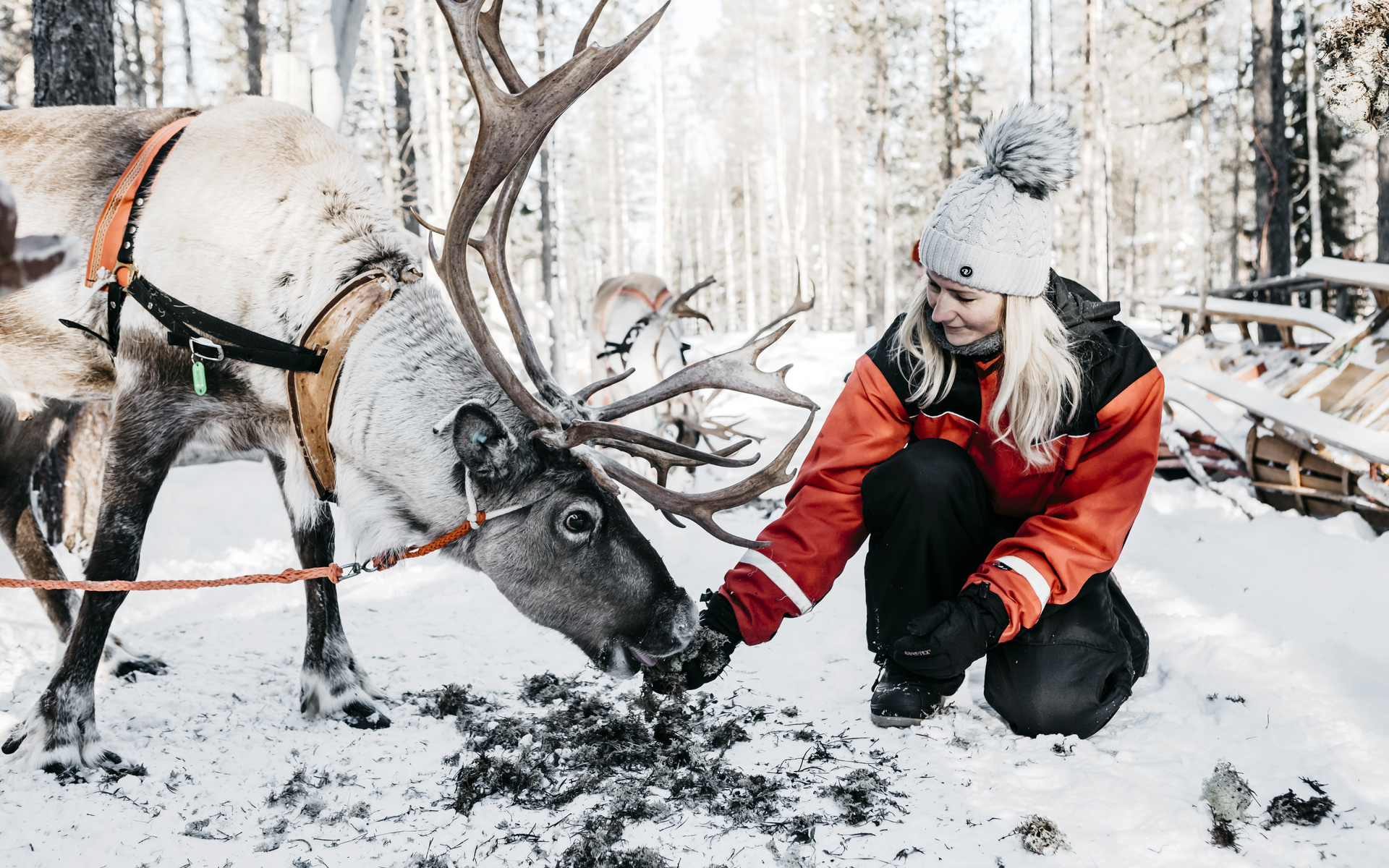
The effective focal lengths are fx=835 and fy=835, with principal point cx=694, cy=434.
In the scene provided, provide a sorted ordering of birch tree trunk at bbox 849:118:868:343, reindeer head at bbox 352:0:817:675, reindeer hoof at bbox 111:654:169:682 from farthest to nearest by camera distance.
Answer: birch tree trunk at bbox 849:118:868:343
reindeer hoof at bbox 111:654:169:682
reindeer head at bbox 352:0:817:675

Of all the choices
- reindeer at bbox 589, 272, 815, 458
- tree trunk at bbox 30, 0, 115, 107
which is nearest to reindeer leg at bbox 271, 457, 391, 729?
tree trunk at bbox 30, 0, 115, 107

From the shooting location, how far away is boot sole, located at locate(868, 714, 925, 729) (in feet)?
8.23

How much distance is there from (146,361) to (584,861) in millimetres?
2040

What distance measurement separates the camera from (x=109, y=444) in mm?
2652

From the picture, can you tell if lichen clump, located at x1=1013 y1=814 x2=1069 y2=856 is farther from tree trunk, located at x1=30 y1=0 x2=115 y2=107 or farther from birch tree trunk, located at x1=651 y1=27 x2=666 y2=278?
birch tree trunk, located at x1=651 y1=27 x2=666 y2=278

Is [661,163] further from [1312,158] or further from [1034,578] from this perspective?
[1034,578]

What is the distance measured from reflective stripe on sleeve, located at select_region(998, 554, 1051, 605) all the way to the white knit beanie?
0.74 m

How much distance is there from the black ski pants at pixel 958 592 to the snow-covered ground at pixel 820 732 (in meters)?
0.10

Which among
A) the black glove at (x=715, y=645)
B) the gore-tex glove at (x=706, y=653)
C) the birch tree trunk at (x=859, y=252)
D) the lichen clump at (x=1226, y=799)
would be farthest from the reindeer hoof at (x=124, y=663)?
the birch tree trunk at (x=859, y=252)

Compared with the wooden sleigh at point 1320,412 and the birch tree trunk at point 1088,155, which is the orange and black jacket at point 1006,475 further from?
the birch tree trunk at point 1088,155

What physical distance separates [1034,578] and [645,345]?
5674mm

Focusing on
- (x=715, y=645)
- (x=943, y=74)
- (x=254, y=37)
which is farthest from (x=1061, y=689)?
(x=943, y=74)

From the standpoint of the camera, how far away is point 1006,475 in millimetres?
2615

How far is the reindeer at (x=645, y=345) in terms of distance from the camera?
709 centimetres
